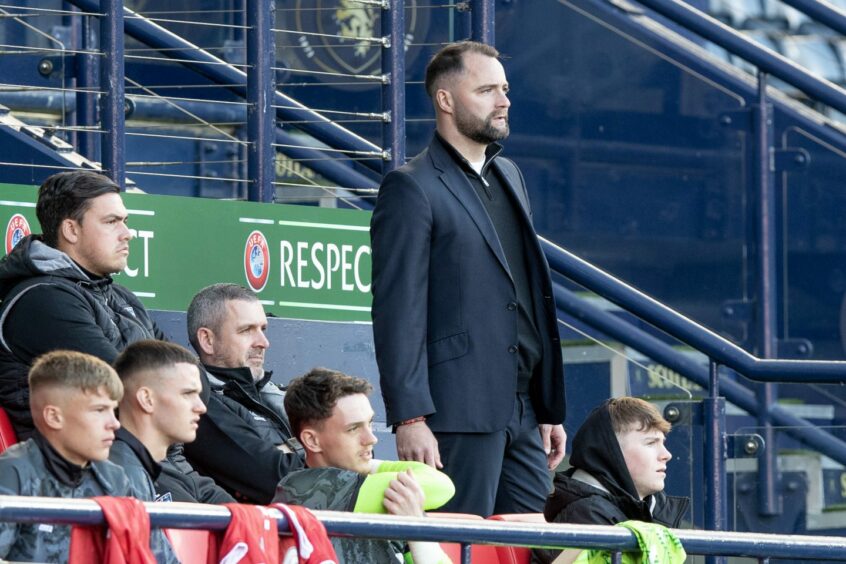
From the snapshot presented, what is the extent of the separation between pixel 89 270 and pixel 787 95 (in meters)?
3.49

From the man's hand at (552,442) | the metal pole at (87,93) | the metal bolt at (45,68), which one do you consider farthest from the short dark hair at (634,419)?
the metal bolt at (45,68)

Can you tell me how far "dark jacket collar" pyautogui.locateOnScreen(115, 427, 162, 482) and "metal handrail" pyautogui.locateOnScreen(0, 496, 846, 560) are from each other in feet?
2.30

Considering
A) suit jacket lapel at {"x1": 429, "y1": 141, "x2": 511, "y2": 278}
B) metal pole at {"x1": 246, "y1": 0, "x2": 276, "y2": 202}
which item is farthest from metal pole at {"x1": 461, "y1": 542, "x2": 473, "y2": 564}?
metal pole at {"x1": 246, "y1": 0, "x2": 276, "y2": 202}

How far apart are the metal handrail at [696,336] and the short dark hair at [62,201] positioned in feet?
7.37

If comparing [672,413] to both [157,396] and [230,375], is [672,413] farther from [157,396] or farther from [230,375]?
[157,396]

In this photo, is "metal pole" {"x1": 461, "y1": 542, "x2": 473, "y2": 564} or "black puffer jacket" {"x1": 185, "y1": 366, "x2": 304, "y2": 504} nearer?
"metal pole" {"x1": 461, "y1": 542, "x2": 473, "y2": 564}

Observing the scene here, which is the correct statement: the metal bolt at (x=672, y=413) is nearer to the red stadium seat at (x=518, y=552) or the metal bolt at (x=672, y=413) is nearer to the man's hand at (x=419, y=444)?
the red stadium seat at (x=518, y=552)

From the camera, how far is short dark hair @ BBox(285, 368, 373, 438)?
15.7ft

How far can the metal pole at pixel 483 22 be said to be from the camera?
720 cm

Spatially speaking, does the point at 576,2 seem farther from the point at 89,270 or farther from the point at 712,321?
the point at 89,270

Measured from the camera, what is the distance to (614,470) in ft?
17.1

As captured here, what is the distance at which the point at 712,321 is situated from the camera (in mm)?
8133

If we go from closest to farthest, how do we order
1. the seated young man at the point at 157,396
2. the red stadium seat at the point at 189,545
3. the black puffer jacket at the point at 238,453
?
the red stadium seat at the point at 189,545, the seated young man at the point at 157,396, the black puffer jacket at the point at 238,453

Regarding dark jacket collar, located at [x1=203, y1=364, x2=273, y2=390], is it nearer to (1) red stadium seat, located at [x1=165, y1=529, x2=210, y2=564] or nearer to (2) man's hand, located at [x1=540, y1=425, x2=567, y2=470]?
(2) man's hand, located at [x1=540, y1=425, x2=567, y2=470]
